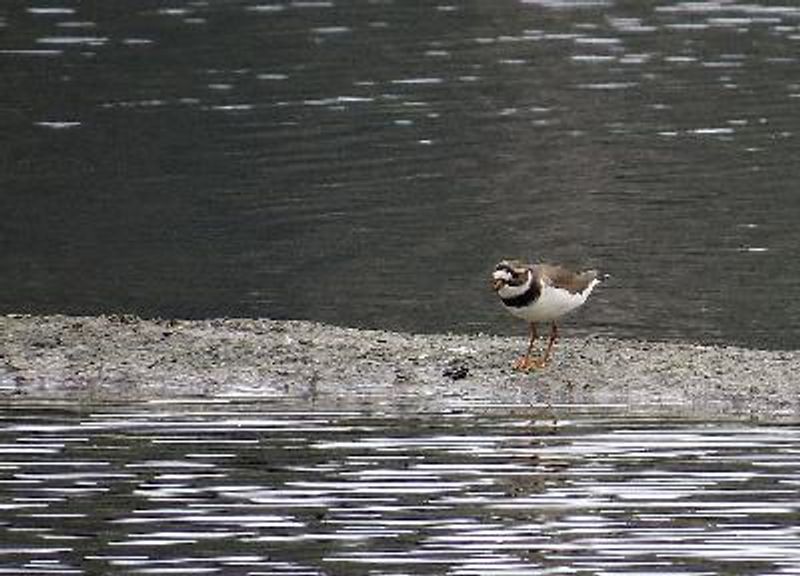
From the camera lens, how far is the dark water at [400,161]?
918 inches

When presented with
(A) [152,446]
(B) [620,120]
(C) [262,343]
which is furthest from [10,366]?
(B) [620,120]

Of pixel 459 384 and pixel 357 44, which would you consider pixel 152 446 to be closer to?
pixel 459 384

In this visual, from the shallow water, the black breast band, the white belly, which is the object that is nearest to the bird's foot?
the white belly

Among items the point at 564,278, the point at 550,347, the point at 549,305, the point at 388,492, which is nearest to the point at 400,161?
the point at 550,347

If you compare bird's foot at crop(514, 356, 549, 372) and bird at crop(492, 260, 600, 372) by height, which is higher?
bird at crop(492, 260, 600, 372)

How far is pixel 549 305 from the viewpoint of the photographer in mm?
18219

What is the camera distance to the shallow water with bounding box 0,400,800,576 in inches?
496

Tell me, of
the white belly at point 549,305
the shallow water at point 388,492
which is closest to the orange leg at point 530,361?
the white belly at point 549,305

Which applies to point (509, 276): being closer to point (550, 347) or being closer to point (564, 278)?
point (564, 278)

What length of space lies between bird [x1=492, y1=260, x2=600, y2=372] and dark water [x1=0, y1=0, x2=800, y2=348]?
2436 mm

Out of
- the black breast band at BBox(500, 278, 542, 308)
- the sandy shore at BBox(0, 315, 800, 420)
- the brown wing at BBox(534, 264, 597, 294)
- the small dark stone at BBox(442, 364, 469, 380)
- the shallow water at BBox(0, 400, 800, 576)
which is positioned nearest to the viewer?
the shallow water at BBox(0, 400, 800, 576)

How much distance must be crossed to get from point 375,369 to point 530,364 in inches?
43.8

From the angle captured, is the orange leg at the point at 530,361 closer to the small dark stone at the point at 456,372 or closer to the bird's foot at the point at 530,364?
the bird's foot at the point at 530,364

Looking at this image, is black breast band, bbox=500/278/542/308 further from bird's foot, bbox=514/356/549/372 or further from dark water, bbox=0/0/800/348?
dark water, bbox=0/0/800/348
